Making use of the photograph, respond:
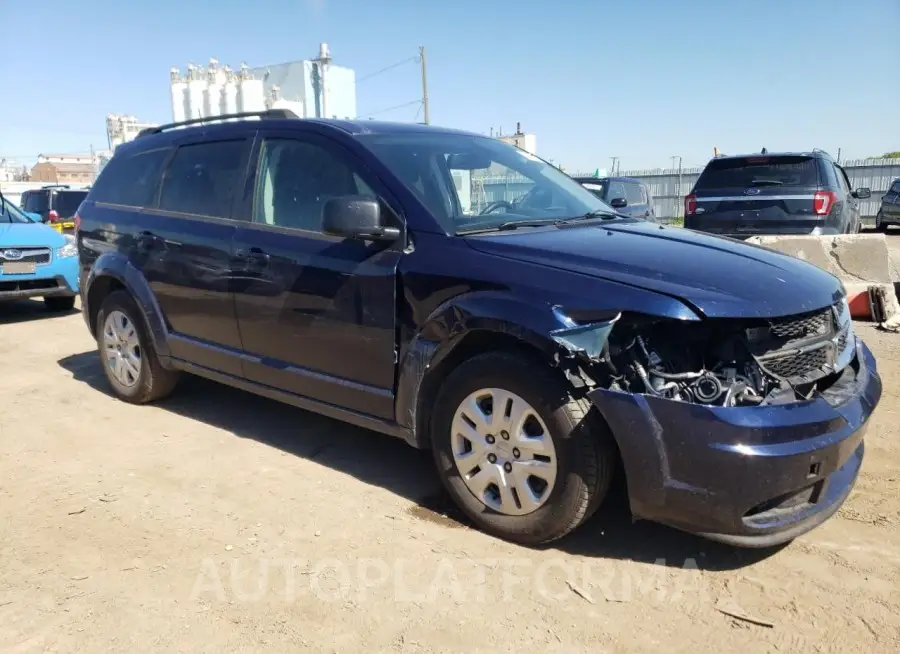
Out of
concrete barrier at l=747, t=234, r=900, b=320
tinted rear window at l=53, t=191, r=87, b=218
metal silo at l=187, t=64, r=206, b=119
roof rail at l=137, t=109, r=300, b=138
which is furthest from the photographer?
metal silo at l=187, t=64, r=206, b=119

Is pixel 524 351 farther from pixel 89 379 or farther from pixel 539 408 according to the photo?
pixel 89 379

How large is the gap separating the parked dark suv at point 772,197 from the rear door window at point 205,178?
5.80 metres

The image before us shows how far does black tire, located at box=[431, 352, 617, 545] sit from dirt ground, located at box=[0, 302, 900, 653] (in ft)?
0.42

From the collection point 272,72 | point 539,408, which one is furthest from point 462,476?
point 272,72

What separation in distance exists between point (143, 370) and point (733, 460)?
4.05 metres

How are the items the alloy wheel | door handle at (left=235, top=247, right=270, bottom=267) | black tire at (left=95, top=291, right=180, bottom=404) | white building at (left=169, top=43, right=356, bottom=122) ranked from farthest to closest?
white building at (left=169, top=43, right=356, bottom=122)
black tire at (left=95, top=291, right=180, bottom=404)
door handle at (left=235, top=247, right=270, bottom=267)
the alloy wheel

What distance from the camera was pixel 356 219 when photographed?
334 centimetres

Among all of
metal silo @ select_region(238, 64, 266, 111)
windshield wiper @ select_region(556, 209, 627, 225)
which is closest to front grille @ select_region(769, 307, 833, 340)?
windshield wiper @ select_region(556, 209, 627, 225)

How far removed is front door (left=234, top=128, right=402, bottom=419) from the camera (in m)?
3.54

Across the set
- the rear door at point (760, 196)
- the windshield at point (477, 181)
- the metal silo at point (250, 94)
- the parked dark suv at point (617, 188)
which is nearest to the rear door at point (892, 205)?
the parked dark suv at point (617, 188)

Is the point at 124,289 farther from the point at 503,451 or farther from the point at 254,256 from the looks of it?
the point at 503,451

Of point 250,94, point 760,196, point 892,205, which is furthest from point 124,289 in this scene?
point 250,94

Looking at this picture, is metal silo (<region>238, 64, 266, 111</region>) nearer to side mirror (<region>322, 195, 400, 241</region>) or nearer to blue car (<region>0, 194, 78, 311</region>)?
blue car (<region>0, 194, 78, 311</region>)

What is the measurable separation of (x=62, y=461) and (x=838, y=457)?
4.06 meters
